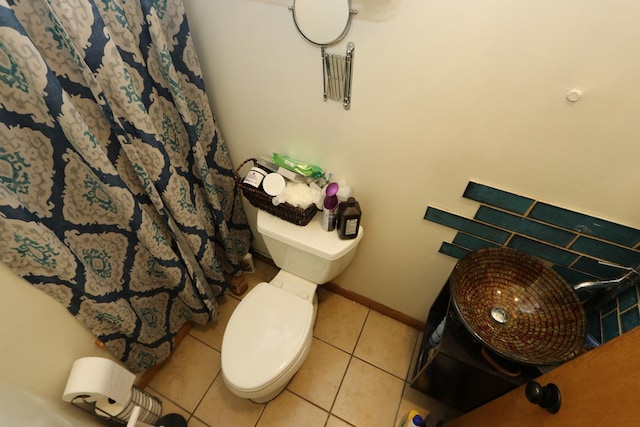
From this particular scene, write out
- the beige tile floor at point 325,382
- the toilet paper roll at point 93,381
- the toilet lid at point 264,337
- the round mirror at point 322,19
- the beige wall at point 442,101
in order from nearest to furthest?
1. the beige wall at point 442,101
2. the round mirror at point 322,19
3. the toilet paper roll at point 93,381
4. the toilet lid at point 264,337
5. the beige tile floor at point 325,382

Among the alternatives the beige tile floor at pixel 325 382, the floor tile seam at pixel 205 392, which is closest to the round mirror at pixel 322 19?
the beige tile floor at pixel 325 382

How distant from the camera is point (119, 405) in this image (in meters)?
1.05

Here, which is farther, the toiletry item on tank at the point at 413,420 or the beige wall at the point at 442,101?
the toiletry item on tank at the point at 413,420

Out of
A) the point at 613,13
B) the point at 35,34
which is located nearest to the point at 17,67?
the point at 35,34

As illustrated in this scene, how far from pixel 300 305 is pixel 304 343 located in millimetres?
149

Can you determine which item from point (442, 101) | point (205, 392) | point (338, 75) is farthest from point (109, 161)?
point (205, 392)

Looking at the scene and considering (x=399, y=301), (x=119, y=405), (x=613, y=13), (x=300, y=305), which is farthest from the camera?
(x=399, y=301)

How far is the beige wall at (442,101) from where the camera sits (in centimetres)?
66

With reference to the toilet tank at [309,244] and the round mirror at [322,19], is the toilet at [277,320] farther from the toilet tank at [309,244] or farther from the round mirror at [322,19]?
the round mirror at [322,19]

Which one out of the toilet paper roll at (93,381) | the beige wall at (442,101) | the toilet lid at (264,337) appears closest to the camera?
the beige wall at (442,101)

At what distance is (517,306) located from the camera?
0.96m

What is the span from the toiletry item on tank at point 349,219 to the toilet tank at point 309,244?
31mm

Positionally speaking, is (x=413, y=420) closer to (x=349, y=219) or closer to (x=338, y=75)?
(x=349, y=219)

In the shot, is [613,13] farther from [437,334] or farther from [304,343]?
[304,343]
